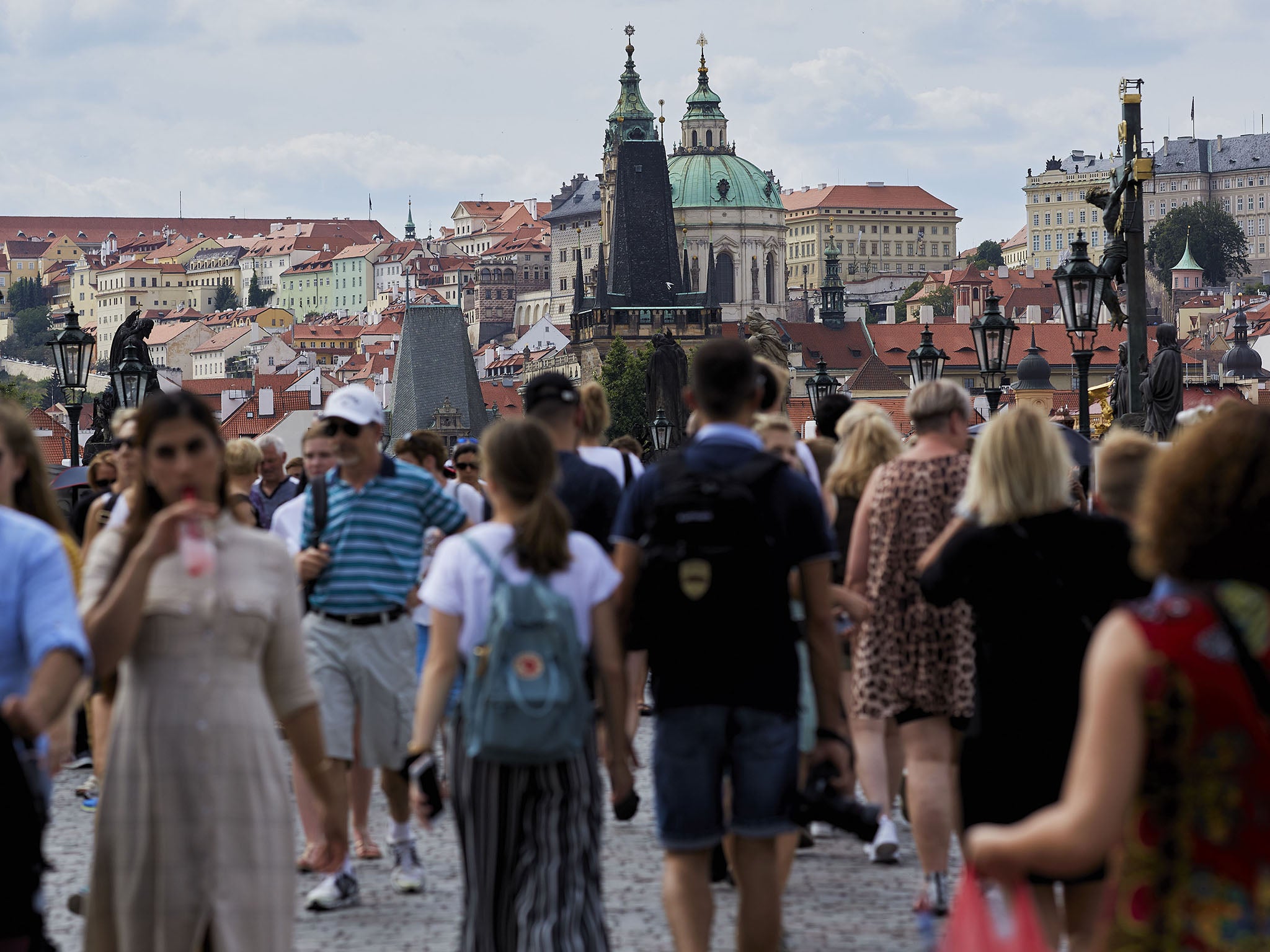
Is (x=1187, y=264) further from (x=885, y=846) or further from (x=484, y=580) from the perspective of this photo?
(x=484, y=580)

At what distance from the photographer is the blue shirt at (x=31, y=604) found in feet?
11.8

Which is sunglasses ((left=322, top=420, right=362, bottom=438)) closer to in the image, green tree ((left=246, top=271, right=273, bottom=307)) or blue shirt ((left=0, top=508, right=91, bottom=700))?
blue shirt ((left=0, top=508, right=91, bottom=700))

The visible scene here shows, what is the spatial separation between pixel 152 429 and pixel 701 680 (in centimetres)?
134

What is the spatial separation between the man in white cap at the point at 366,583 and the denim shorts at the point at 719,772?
6.49 feet

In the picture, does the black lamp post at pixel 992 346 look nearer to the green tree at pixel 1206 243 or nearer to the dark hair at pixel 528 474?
the dark hair at pixel 528 474

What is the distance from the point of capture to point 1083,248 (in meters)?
14.7

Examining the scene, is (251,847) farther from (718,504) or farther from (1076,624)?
(1076,624)

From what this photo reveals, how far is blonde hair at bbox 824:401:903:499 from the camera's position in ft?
23.0

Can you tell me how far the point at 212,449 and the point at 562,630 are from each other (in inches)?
33.5

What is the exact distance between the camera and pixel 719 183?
14350cm

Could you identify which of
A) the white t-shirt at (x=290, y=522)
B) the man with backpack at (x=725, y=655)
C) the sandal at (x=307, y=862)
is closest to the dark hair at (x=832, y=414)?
the white t-shirt at (x=290, y=522)

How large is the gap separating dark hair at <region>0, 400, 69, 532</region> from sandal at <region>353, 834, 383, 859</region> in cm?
289

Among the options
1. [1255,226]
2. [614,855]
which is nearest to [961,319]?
[1255,226]

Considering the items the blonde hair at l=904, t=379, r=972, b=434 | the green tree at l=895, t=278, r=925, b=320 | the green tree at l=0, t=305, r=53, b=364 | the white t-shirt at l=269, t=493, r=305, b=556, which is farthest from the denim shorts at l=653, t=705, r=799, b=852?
the green tree at l=0, t=305, r=53, b=364
